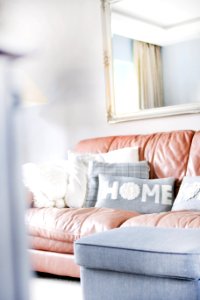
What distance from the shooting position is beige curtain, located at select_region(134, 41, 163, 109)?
324cm

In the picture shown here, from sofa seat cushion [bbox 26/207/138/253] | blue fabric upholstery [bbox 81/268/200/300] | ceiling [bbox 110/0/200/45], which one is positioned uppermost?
ceiling [bbox 110/0/200/45]

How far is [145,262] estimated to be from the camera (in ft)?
5.24

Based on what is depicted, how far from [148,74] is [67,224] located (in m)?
1.41

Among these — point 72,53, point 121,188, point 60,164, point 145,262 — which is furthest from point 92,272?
point 72,53

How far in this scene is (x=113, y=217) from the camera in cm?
231

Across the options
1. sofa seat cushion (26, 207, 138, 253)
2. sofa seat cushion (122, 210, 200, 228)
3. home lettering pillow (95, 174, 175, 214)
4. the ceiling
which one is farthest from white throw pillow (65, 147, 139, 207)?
the ceiling

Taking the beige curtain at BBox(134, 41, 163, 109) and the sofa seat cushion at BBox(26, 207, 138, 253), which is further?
the beige curtain at BBox(134, 41, 163, 109)

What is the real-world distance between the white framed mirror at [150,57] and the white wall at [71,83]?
12 centimetres

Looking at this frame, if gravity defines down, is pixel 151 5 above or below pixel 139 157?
above

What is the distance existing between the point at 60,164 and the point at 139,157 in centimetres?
56

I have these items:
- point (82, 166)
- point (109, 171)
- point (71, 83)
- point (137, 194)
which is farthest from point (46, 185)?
point (71, 83)

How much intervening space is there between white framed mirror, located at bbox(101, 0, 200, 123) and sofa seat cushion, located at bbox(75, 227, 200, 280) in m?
1.50

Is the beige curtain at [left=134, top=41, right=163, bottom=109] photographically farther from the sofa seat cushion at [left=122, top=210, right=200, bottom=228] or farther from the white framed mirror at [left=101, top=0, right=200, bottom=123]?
the sofa seat cushion at [left=122, top=210, right=200, bottom=228]

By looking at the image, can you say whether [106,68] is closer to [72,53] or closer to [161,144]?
[72,53]
